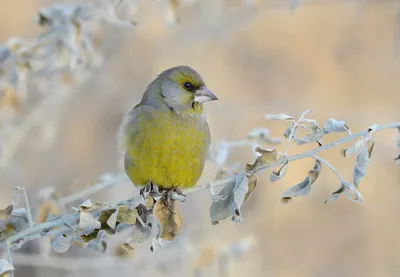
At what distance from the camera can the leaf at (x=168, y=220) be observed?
1.99m

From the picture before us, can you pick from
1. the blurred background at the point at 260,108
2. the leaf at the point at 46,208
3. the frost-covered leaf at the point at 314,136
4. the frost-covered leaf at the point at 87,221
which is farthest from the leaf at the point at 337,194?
the blurred background at the point at 260,108

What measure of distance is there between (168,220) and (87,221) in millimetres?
258

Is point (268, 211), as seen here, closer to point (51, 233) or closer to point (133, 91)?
point (133, 91)

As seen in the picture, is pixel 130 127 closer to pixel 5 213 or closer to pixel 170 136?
pixel 170 136

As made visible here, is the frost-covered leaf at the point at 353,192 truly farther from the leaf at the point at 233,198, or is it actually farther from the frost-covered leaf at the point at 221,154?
the frost-covered leaf at the point at 221,154

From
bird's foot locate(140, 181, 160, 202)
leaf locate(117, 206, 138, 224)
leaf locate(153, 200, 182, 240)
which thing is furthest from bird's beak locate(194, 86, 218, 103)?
leaf locate(117, 206, 138, 224)

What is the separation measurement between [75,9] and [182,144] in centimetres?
65

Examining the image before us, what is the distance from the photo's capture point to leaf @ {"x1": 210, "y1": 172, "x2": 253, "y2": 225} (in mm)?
1843

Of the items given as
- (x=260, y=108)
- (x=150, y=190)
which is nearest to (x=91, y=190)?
(x=150, y=190)

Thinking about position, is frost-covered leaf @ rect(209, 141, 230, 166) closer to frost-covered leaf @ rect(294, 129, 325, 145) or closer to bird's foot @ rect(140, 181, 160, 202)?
bird's foot @ rect(140, 181, 160, 202)

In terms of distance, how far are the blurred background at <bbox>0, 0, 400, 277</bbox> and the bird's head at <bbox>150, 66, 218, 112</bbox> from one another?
175 centimetres

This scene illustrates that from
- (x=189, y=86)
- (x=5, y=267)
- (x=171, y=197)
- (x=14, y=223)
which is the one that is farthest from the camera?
(x=189, y=86)

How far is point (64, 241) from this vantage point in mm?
1963

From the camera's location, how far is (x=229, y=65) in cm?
636
